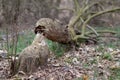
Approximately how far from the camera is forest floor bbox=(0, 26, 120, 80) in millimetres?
7469

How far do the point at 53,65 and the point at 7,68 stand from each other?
101 cm

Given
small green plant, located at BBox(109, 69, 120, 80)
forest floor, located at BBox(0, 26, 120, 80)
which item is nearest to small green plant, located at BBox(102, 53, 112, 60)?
forest floor, located at BBox(0, 26, 120, 80)

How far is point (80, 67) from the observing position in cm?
812

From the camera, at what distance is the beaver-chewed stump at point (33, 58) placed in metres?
7.41

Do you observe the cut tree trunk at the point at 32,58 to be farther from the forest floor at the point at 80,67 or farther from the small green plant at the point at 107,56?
the small green plant at the point at 107,56

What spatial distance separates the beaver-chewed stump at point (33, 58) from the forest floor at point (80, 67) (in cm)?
13

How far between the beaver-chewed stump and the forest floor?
127mm

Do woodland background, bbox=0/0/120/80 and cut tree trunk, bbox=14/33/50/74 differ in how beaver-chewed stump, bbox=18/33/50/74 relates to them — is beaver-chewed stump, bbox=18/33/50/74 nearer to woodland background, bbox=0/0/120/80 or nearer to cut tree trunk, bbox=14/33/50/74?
cut tree trunk, bbox=14/33/50/74

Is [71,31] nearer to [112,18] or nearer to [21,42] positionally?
[21,42]

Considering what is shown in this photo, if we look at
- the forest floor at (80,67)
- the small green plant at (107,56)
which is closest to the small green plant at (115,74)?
the forest floor at (80,67)

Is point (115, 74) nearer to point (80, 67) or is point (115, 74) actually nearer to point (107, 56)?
point (80, 67)

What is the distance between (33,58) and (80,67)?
1.22 metres

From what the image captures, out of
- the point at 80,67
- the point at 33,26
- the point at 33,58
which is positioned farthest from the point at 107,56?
the point at 33,26

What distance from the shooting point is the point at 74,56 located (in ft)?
30.4
